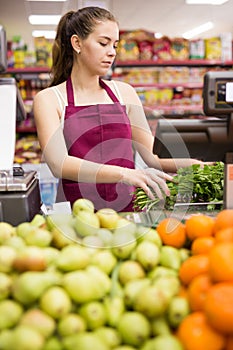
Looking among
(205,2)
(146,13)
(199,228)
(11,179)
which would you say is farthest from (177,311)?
(146,13)

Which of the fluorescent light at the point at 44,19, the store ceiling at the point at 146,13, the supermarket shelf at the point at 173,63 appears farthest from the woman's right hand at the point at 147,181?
the fluorescent light at the point at 44,19

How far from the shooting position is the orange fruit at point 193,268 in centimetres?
109

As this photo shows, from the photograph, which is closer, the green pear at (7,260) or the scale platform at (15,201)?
the green pear at (7,260)

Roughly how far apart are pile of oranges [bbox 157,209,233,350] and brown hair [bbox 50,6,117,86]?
4.72 ft

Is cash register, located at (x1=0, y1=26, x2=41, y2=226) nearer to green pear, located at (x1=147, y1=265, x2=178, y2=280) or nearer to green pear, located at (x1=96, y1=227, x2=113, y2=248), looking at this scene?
green pear, located at (x1=96, y1=227, x2=113, y2=248)

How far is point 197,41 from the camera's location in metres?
6.70

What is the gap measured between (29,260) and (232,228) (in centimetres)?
52

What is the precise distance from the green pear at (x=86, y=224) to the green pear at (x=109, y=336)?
0.35 m

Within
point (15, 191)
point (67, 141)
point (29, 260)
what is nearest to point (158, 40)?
point (67, 141)

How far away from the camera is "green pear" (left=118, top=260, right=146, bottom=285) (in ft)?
3.62

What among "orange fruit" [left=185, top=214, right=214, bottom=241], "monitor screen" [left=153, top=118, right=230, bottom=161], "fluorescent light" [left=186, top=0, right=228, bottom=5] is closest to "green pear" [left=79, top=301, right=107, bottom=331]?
"orange fruit" [left=185, top=214, right=214, bottom=241]

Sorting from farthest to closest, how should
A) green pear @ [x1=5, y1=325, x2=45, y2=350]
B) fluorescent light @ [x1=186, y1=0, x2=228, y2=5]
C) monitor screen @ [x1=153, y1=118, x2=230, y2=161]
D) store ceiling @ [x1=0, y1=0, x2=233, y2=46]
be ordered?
store ceiling @ [x1=0, y1=0, x2=233, y2=46] → fluorescent light @ [x1=186, y1=0, x2=228, y2=5] → monitor screen @ [x1=153, y1=118, x2=230, y2=161] → green pear @ [x1=5, y1=325, x2=45, y2=350]

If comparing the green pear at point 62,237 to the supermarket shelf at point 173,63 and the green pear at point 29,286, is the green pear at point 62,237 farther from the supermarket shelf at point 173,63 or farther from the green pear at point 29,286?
the supermarket shelf at point 173,63

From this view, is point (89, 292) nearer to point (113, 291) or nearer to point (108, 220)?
point (113, 291)
